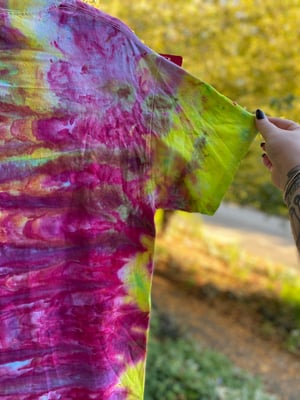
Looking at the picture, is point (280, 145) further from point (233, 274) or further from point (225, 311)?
point (233, 274)

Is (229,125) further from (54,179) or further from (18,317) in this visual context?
(18,317)

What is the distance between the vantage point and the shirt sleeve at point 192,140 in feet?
3.29

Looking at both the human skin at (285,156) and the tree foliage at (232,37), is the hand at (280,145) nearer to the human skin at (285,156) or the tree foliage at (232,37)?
the human skin at (285,156)

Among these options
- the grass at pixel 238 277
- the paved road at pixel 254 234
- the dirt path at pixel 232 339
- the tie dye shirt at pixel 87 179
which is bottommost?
the dirt path at pixel 232 339

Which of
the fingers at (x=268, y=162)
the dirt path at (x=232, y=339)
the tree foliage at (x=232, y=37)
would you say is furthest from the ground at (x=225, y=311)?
the fingers at (x=268, y=162)

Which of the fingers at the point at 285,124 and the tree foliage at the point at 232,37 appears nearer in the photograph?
the fingers at the point at 285,124

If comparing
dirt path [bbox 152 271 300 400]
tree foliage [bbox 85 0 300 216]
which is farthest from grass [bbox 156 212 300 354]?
tree foliage [bbox 85 0 300 216]

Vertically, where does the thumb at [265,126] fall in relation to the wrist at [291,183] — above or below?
above

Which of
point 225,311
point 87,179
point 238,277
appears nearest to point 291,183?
point 87,179

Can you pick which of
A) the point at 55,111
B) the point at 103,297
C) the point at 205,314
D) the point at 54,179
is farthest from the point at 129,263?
the point at 205,314

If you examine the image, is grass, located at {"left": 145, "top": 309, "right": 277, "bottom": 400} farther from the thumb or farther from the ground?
the thumb

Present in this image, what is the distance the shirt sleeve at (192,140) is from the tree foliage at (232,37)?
8.20 feet

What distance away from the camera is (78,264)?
98cm

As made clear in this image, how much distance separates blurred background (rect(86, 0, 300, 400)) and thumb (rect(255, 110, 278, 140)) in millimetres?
1555
